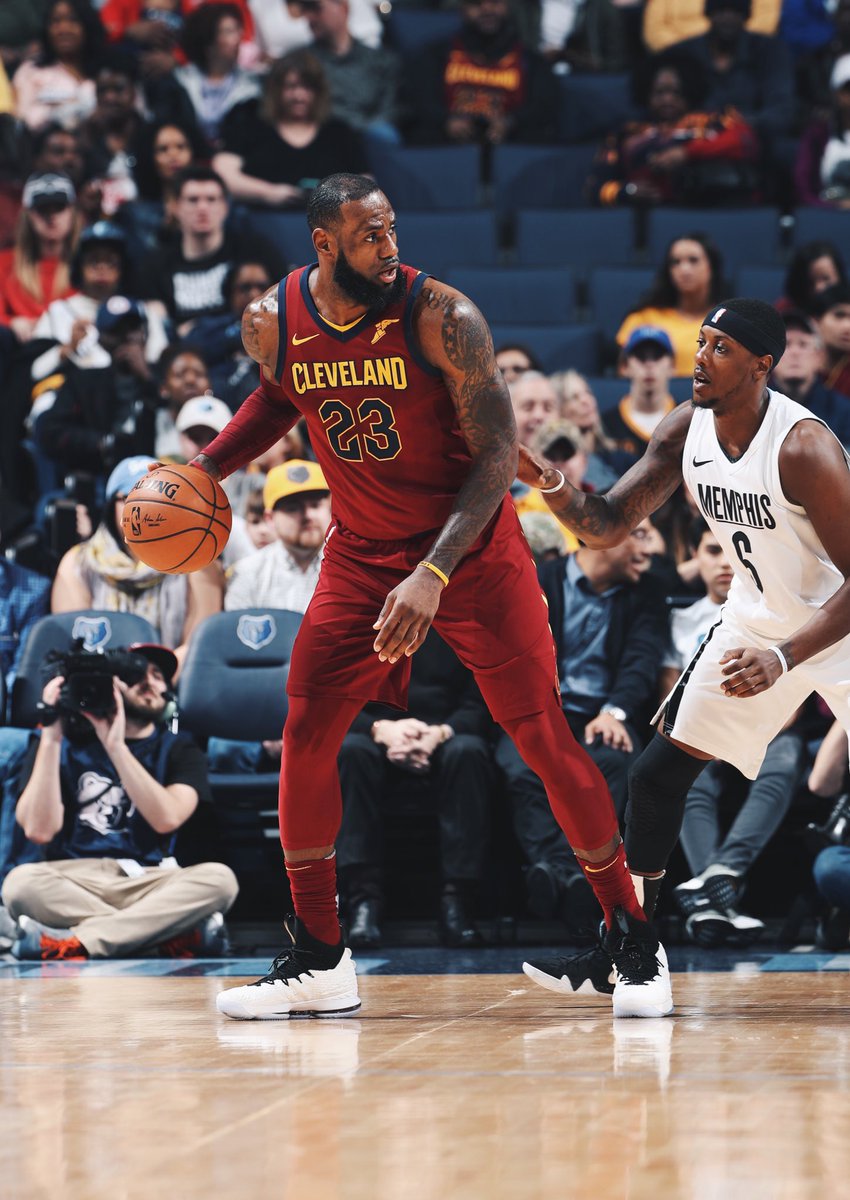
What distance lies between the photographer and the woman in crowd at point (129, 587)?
22.0 ft

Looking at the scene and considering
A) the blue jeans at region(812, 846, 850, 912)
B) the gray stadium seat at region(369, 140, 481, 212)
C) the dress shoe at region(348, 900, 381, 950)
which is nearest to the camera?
the blue jeans at region(812, 846, 850, 912)

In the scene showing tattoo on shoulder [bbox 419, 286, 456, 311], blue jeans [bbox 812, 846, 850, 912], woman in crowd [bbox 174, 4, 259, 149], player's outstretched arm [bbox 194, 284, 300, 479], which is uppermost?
woman in crowd [bbox 174, 4, 259, 149]

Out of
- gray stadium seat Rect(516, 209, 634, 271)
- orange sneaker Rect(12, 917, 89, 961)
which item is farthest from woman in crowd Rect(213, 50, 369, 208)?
orange sneaker Rect(12, 917, 89, 961)

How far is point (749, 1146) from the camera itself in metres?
2.59

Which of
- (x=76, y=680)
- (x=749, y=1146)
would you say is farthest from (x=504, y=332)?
(x=749, y=1146)

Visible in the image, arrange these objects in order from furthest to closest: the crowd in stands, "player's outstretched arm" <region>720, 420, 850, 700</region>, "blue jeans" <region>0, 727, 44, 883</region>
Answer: "blue jeans" <region>0, 727, 44, 883</region>
the crowd in stands
"player's outstretched arm" <region>720, 420, 850, 700</region>

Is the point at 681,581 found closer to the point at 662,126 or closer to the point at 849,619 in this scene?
the point at 849,619

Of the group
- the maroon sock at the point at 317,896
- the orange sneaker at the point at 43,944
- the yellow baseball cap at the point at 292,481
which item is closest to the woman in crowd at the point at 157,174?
the yellow baseball cap at the point at 292,481

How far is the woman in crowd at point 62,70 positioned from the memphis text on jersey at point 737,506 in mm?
6977

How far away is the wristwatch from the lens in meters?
6.00

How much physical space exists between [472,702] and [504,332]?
9.38ft

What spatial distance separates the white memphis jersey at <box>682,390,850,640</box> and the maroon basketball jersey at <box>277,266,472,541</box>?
62 centimetres

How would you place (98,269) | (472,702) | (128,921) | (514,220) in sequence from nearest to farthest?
(128,921)
(472,702)
(98,269)
(514,220)

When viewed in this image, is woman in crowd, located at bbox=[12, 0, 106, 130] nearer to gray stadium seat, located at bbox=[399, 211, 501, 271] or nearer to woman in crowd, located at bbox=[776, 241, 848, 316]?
gray stadium seat, located at bbox=[399, 211, 501, 271]
